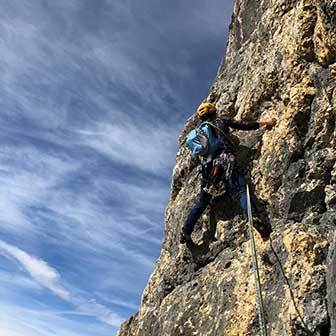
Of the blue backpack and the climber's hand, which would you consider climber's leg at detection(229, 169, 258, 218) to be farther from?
the climber's hand

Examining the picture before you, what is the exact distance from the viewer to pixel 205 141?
9391mm

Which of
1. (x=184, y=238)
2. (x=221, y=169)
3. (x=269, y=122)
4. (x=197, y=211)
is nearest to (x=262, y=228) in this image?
(x=221, y=169)

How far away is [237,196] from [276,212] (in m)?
0.92

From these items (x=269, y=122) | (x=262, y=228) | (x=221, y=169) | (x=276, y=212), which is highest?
(x=269, y=122)

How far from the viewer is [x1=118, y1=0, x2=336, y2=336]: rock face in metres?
7.10

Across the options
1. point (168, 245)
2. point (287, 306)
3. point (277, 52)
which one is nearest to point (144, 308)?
point (168, 245)

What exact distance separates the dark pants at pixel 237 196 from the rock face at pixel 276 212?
0.29 metres

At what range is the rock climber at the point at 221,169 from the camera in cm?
895

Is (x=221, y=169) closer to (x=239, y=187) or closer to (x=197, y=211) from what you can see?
(x=239, y=187)

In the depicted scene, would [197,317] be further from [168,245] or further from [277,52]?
[277,52]

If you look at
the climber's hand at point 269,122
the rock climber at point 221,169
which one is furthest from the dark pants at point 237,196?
the climber's hand at point 269,122

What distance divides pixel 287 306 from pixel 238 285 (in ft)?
4.18

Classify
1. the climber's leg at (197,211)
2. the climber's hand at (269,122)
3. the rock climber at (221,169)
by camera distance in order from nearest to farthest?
the rock climber at (221,169), the climber's hand at (269,122), the climber's leg at (197,211)

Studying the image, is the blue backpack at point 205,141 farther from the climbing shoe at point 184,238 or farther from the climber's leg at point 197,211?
the climbing shoe at point 184,238
